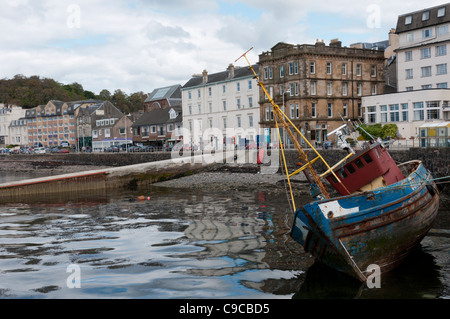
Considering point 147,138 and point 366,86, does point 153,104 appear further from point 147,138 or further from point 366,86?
point 366,86

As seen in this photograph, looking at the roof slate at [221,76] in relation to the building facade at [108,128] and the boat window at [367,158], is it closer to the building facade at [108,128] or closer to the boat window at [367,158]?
the building facade at [108,128]

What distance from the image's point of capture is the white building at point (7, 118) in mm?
144500

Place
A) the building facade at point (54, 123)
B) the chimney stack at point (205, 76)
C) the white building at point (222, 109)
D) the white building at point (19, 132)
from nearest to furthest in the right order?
the white building at point (222, 109)
the chimney stack at point (205, 76)
the building facade at point (54, 123)
the white building at point (19, 132)

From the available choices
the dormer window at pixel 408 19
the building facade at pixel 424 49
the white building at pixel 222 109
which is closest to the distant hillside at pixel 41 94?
the white building at pixel 222 109

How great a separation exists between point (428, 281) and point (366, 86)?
59.6 meters

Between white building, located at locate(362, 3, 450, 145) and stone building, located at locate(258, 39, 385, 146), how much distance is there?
241 inches

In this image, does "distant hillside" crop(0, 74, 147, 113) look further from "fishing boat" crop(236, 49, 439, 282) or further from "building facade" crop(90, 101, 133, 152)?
"fishing boat" crop(236, 49, 439, 282)

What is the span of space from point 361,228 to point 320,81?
182 feet

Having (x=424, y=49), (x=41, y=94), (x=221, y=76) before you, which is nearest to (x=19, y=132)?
(x=41, y=94)

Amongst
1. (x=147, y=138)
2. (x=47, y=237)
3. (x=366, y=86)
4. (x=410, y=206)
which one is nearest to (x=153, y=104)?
(x=147, y=138)

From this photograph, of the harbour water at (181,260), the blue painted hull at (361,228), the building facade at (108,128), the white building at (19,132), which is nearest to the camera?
the harbour water at (181,260)

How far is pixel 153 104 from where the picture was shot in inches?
4011

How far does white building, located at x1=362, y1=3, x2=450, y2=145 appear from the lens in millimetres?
54250

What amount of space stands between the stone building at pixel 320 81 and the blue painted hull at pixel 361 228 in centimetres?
5068
